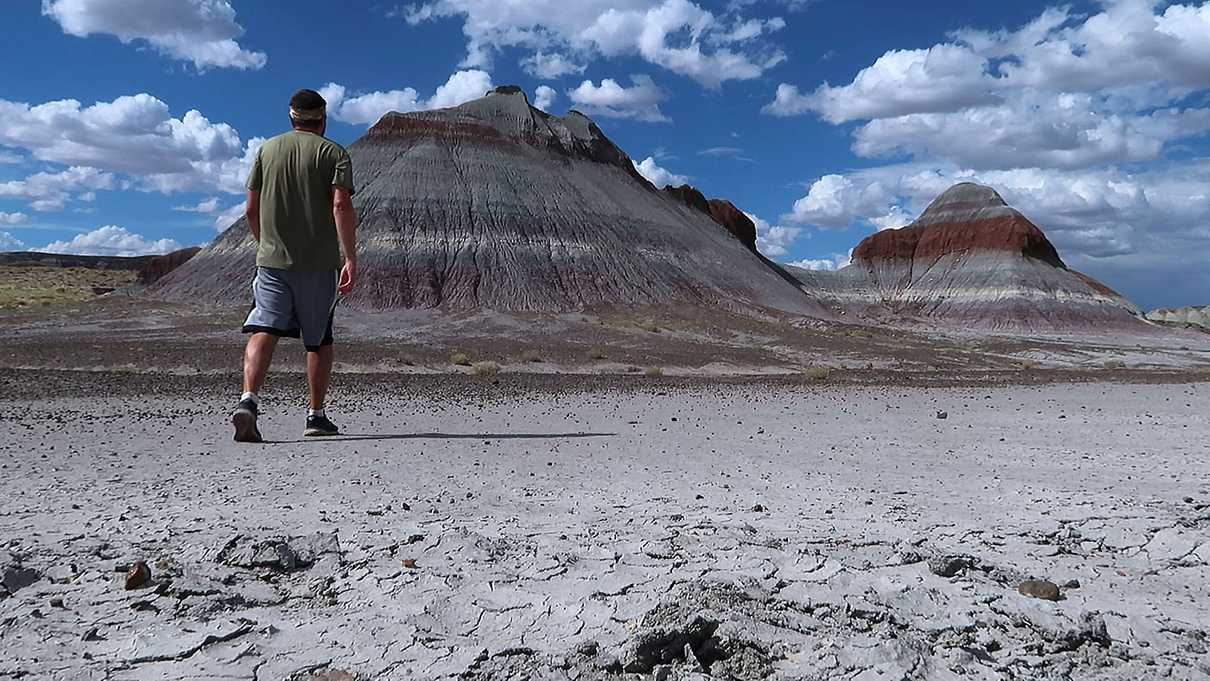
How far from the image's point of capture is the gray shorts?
241 inches

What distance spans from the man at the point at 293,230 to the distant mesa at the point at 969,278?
292 feet

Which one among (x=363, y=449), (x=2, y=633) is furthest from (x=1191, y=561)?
(x=363, y=449)

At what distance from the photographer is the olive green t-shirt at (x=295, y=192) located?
6.10 metres

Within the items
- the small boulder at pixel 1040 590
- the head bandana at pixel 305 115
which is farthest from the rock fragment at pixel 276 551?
the head bandana at pixel 305 115

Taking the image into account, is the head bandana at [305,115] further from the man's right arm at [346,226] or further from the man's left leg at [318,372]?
the man's left leg at [318,372]

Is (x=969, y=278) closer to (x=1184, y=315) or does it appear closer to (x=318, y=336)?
(x=1184, y=315)

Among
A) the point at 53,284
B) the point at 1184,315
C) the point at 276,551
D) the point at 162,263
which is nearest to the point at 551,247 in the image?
the point at 162,263

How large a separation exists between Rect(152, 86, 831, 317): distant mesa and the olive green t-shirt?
45.0 meters

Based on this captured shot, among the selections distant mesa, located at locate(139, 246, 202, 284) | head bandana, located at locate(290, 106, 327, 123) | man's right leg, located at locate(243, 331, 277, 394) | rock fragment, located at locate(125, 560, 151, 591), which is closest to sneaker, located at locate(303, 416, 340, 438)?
man's right leg, located at locate(243, 331, 277, 394)

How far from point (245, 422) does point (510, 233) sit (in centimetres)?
5444

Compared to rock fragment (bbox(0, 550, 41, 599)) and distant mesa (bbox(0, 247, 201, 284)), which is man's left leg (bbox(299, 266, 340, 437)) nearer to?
rock fragment (bbox(0, 550, 41, 599))

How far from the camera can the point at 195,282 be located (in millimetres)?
55375

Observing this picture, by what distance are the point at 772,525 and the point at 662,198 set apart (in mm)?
80686

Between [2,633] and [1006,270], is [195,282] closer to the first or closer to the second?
[2,633]
